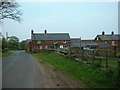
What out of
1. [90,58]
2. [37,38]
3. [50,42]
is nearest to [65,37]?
[50,42]

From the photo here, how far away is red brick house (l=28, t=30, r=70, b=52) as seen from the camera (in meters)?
70.2

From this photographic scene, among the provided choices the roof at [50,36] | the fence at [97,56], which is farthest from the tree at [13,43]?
the fence at [97,56]

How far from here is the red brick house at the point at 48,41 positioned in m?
70.2

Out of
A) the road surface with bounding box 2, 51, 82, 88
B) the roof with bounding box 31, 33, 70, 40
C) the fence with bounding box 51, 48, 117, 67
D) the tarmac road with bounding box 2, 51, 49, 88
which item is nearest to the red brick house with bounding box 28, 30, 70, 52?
the roof with bounding box 31, 33, 70, 40

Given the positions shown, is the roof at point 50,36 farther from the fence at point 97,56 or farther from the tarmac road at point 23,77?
the tarmac road at point 23,77

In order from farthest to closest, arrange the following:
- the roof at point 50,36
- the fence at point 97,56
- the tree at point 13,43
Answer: the tree at point 13,43
the roof at point 50,36
the fence at point 97,56

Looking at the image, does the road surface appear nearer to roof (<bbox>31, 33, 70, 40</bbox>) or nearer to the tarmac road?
the tarmac road

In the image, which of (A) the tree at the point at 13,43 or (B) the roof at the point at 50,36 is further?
(A) the tree at the point at 13,43

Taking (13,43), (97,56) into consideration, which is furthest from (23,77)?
(13,43)

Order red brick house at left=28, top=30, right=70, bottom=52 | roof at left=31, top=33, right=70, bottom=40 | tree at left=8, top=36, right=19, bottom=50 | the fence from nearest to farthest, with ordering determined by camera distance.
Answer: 1. the fence
2. red brick house at left=28, top=30, right=70, bottom=52
3. roof at left=31, top=33, right=70, bottom=40
4. tree at left=8, top=36, right=19, bottom=50

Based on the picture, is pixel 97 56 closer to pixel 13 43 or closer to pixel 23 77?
pixel 23 77

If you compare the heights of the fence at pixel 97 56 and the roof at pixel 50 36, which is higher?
the roof at pixel 50 36

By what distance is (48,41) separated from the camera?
71.8m

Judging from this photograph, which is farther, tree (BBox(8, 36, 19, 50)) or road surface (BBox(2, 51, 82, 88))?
tree (BBox(8, 36, 19, 50))
